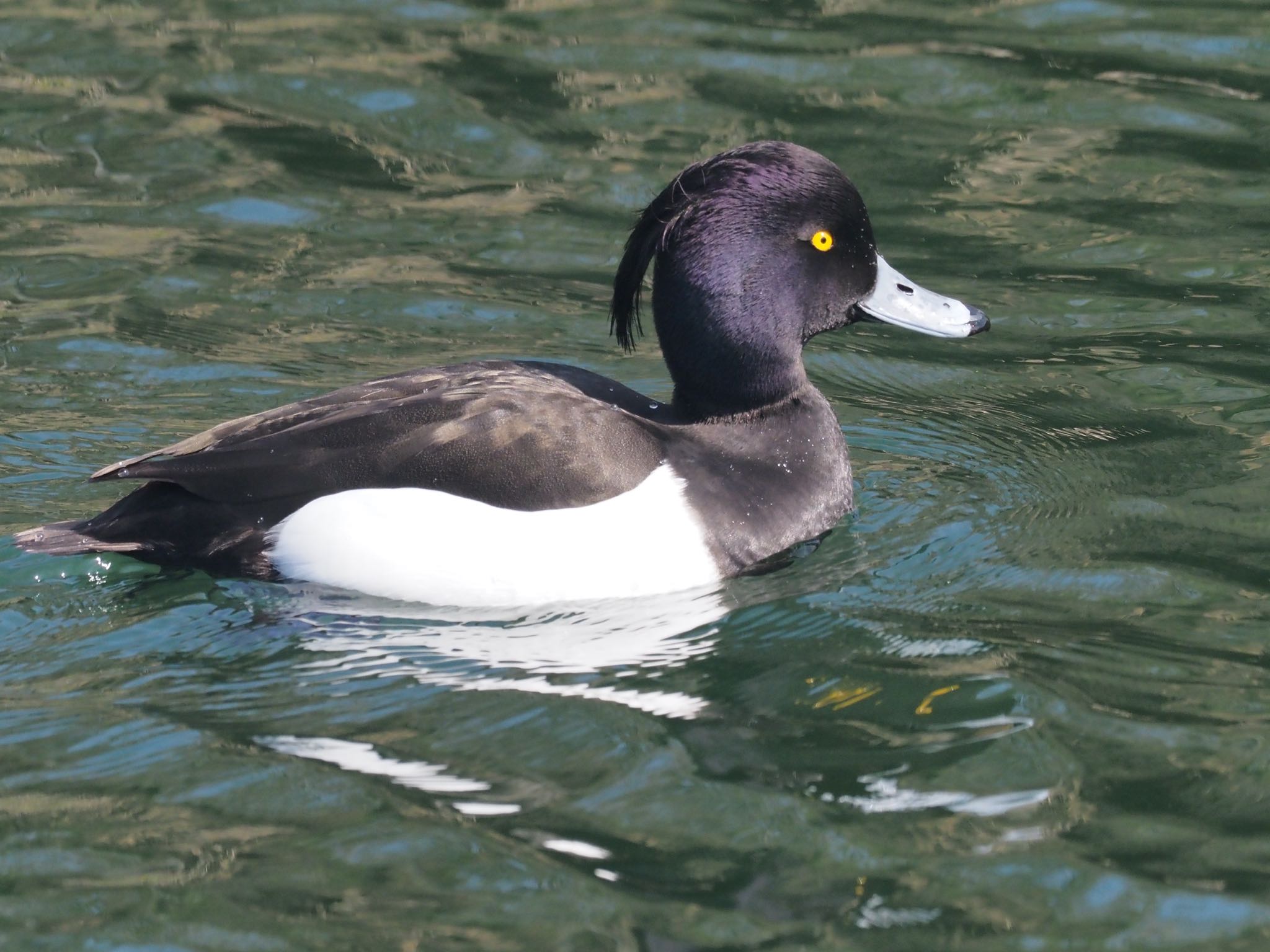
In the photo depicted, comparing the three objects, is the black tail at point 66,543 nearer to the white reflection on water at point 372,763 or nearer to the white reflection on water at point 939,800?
the white reflection on water at point 372,763

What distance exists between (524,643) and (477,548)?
1.06 ft

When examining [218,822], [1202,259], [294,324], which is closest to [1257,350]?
[1202,259]

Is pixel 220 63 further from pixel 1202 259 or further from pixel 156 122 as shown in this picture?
pixel 1202 259

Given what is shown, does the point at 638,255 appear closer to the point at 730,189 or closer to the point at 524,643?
the point at 730,189

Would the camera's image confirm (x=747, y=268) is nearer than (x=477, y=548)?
No

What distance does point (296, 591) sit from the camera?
5152mm

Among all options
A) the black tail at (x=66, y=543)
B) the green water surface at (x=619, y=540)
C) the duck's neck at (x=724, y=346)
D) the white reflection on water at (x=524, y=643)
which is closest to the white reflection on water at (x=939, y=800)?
the green water surface at (x=619, y=540)

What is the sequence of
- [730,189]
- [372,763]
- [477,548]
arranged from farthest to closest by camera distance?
1. [730,189]
2. [477,548]
3. [372,763]

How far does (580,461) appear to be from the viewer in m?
5.09

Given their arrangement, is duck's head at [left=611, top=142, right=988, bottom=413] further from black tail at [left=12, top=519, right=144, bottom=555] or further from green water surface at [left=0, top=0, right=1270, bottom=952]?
black tail at [left=12, top=519, right=144, bottom=555]

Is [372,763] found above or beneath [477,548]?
beneath

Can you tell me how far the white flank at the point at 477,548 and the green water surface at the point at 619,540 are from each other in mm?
97

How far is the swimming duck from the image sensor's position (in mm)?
5074

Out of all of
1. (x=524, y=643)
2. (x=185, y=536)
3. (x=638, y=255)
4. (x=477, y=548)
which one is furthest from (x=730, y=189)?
(x=185, y=536)
